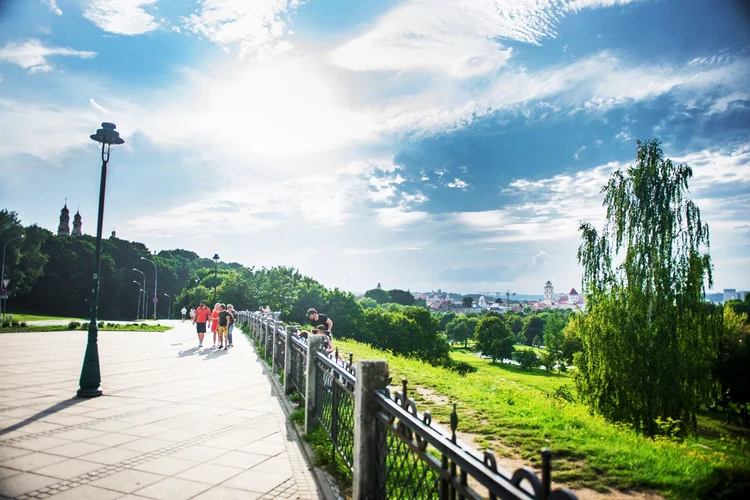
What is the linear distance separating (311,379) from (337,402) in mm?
1535

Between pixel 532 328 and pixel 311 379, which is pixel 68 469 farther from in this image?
pixel 532 328

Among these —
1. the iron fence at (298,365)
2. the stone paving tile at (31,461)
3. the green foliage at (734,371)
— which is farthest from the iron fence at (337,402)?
the green foliage at (734,371)

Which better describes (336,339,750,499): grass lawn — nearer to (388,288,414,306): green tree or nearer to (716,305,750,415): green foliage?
(716,305,750,415): green foliage

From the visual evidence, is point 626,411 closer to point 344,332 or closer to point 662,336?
point 662,336

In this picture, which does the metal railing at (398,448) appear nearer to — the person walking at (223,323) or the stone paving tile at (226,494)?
the stone paving tile at (226,494)

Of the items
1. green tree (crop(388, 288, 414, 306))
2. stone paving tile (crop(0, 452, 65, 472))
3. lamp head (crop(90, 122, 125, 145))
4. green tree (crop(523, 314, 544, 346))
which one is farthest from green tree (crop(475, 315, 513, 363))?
green tree (crop(388, 288, 414, 306))

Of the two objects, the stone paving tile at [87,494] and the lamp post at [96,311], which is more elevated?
the lamp post at [96,311]

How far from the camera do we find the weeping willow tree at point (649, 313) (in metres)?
14.8

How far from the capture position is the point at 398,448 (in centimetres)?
332

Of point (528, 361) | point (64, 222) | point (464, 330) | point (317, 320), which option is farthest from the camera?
point (464, 330)

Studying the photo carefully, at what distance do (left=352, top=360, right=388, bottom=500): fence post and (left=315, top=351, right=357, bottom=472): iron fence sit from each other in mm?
344

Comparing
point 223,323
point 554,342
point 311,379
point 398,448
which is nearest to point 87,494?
point 398,448

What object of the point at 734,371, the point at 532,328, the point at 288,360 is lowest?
the point at 532,328

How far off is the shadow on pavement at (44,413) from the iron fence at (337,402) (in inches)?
159
